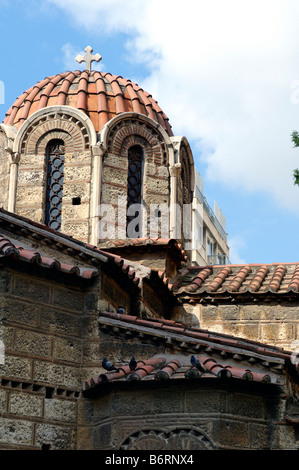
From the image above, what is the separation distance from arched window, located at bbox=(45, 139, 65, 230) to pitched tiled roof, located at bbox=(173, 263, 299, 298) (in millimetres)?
2595

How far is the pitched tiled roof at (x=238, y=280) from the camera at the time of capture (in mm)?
15338

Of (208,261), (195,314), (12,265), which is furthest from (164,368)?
(208,261)

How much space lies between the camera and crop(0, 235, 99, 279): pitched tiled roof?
448 inches

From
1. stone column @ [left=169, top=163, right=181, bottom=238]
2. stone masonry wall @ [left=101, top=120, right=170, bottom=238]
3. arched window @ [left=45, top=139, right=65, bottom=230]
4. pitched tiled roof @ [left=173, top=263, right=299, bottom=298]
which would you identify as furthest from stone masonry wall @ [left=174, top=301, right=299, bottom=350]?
arched window @ [left=45, top=139, right=65, bottom=230]

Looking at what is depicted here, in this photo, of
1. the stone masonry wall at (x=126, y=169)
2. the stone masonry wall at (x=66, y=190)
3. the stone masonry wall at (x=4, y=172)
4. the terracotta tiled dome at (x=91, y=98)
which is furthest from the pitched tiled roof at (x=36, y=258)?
the terracotta tiled dome at (x=91, y=98)

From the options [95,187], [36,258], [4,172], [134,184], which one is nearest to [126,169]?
[134,184]

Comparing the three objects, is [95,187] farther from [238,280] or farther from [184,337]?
[184,337]

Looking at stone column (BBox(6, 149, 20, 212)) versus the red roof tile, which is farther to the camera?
stone column (BBox(6, 149, 20, 212))

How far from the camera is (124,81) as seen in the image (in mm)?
18562

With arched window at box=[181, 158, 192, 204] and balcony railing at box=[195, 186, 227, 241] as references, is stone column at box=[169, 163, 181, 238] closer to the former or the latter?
arched window at box=[181, 158, 192, 204]

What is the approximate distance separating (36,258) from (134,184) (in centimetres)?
597

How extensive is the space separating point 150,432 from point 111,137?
7411mm

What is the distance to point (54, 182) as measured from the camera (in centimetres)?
1702

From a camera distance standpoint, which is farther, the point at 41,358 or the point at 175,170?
the point at 175,170
